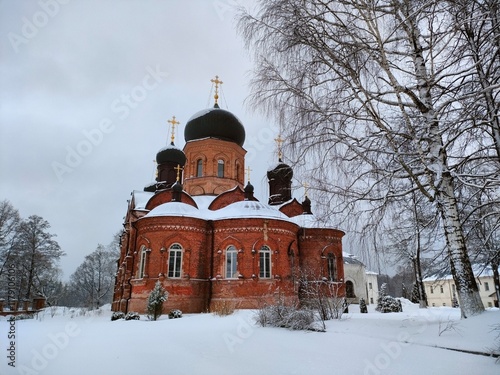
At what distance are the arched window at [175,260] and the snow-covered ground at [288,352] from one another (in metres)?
9.66

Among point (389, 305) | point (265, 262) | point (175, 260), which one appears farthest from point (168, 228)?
point (389, 305)

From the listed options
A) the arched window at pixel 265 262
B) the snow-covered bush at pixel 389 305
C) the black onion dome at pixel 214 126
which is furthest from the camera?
the black onion dome at pixel 214 126

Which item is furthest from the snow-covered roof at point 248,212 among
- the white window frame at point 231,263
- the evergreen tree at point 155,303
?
the evergreen tree at point 155,303

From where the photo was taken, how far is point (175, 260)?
17.2 m

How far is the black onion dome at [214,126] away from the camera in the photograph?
23688mm

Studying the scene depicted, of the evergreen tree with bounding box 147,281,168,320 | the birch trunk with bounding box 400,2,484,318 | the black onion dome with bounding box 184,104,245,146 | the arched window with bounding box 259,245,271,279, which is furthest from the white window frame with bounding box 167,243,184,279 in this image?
the birch trunk with bounding box 400,2,484,318

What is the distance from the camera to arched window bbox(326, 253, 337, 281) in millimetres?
19964

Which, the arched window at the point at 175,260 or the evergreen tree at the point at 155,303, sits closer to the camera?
the evergreen tree at the point at 155,303

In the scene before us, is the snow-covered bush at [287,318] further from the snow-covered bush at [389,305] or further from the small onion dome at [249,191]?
the small onion dome at [249,191]

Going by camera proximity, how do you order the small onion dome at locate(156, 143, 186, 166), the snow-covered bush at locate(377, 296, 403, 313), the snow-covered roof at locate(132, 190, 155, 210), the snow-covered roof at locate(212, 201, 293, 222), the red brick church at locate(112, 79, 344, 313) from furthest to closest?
the small onion dome at locate(156, 143, 186, 166), the snow-covered roof at locate(132, 190, 155, 210), the snow-covered roof at locate(212, 201, 293, 222), the red brick church at locate(112, 79, 344, 313), the snow-covered bush at locate(377, 296, 403, 313)

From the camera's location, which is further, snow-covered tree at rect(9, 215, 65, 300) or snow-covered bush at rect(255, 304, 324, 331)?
snow-covered tree at rect(9, 215, 65, 300)

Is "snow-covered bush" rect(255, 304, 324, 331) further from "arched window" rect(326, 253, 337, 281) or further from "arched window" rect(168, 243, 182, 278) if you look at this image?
"arched window" rect(326, 253, 337, 281)

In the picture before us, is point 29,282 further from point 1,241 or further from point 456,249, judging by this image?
point 456,249

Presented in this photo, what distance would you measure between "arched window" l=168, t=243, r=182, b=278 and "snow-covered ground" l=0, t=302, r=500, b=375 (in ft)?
31.7
